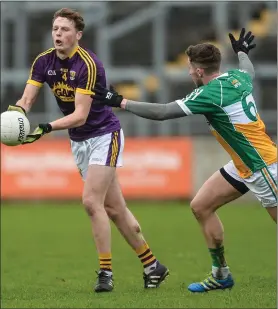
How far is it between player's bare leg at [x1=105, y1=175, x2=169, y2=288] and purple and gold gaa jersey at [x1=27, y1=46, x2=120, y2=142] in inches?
20.4

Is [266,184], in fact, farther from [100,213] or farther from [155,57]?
[155,57]

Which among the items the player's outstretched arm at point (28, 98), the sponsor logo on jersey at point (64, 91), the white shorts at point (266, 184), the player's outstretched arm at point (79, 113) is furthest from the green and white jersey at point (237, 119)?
the player's outstretched arm at point (28, 98)

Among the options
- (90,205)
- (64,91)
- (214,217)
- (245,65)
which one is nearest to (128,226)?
(90,205)

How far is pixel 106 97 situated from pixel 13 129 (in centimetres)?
84

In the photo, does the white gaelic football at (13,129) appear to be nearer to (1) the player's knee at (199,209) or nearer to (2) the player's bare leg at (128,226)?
(2) the player's bare leg at (128,226)

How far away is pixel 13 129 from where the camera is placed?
7.61 m

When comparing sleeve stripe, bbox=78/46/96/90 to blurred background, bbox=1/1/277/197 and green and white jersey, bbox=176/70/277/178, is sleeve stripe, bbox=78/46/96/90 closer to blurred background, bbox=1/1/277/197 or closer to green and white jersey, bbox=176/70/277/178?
green and white jersey, bbox=176/70/277/178

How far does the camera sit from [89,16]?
25.5 metres

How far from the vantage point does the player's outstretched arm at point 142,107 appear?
7355mm

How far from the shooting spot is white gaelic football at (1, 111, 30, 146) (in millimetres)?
7602

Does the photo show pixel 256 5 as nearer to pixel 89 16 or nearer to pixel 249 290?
pixel 89 16

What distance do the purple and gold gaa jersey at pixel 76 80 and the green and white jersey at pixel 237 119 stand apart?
110 cm

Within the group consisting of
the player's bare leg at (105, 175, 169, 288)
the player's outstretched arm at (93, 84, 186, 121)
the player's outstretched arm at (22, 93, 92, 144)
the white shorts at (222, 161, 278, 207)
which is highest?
the player's outstretched arm at (93, 84, 186, 121)

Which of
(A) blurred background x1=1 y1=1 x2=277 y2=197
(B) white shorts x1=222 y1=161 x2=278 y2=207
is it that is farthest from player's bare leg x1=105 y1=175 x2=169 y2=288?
(A) blurred background x1=1 y1=1 x2=277 y2=197
